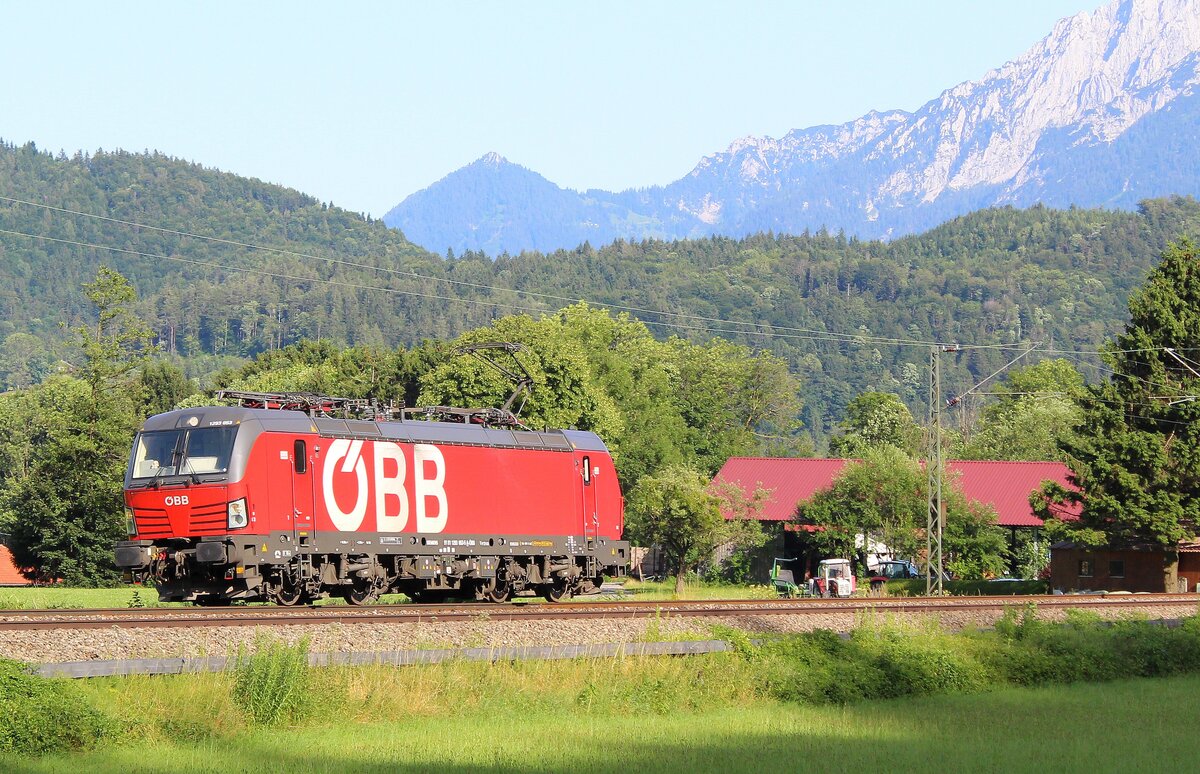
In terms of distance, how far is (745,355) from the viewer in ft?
471

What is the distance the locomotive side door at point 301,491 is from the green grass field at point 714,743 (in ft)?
41.2

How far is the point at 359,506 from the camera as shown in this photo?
1280 inches

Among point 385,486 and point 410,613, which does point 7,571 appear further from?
point 410,613

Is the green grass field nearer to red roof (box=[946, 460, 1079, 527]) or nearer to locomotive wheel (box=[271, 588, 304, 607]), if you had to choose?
locomotive wheel (box=[271, 588, 304, 607])

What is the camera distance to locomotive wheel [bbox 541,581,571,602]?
38156mm

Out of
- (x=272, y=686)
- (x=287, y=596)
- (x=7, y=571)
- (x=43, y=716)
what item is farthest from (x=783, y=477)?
(x=43, y=716)

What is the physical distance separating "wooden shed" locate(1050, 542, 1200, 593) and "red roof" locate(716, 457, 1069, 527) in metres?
11.0

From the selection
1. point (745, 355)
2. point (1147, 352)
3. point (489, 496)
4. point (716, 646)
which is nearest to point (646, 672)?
point (716, 646)

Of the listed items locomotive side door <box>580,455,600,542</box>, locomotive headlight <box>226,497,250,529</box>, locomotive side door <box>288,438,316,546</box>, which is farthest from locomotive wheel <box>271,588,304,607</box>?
locomotive side door <box>580,455,600,542</box>

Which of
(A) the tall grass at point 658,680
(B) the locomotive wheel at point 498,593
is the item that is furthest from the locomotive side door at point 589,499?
(A) the tall grass at point 658,680

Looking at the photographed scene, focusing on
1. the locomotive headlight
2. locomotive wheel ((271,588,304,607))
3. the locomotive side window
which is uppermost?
the locomotive side window

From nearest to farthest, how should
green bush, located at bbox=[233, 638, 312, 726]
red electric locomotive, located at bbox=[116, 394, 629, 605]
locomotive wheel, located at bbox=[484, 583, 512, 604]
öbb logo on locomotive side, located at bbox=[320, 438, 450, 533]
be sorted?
green bush, located at bbox=[233, 638, 312, 726]
red electric locomotive, located at bbox=[116, 394, 629, 605]
öbb logo on locomotive side, located at bbox=[320, 438, 450, 533]
locomotive wheel, located at bbox=[484, 583, 512, 604]

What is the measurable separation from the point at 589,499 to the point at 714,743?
830 inches

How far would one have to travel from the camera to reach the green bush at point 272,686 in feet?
56.8
